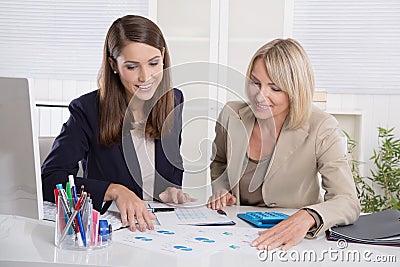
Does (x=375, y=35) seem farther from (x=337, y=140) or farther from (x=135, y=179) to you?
(x=135, y=179)

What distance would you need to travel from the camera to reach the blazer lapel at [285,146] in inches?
74.4

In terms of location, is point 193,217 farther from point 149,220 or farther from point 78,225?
point 78,225

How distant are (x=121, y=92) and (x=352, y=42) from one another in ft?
8.07

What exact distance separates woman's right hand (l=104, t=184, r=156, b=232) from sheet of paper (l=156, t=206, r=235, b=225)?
65 mm

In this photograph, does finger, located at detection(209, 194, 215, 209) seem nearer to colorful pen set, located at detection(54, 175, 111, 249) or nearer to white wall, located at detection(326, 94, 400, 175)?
colorful pen set, located at detection(54, 175, 111, 249)

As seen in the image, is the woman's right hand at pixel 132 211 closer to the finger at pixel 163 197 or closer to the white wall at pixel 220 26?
the finger at pixel 163 197

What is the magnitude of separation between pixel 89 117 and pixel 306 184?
702mm

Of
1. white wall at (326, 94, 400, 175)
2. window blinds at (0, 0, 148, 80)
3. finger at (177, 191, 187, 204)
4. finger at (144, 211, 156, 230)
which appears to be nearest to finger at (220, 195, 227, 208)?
finger at (177, 191, 187, 204)

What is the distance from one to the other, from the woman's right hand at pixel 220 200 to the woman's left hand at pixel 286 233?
340mm

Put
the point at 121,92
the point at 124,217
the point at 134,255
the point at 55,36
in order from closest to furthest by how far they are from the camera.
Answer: the point at 134,255
the point at 124,217
the point at 121,92
the point at 55,36

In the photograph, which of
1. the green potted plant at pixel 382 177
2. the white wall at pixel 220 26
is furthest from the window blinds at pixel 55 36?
the green potted plant at pixel 382 177

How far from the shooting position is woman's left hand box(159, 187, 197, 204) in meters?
1.83

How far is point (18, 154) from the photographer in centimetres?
134

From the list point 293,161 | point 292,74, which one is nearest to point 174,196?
point 293,161
